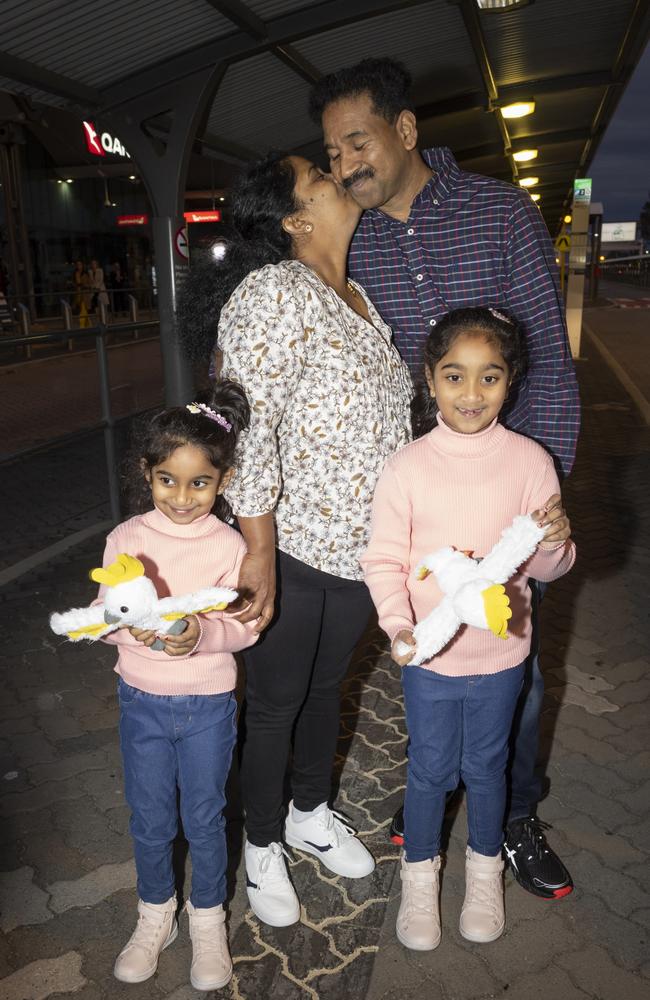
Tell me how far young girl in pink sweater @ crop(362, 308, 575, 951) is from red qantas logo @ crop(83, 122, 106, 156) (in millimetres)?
13369

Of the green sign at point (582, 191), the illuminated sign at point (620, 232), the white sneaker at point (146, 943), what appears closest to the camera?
the white sneaker at point (146, 943)

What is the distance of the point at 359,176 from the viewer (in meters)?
2.51

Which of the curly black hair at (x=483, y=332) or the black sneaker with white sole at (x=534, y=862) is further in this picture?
the black sneaker with white sole at (x=534, y=862)

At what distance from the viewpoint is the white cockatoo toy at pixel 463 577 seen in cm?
197

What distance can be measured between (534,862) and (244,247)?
2191 millimetres

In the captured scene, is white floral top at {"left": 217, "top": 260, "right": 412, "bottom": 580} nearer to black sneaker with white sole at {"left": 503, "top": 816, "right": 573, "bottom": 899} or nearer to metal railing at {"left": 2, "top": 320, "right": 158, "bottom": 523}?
black sneaker with white sole at {"left": 503, "top": 816, "right": 573, "bottom": 899}

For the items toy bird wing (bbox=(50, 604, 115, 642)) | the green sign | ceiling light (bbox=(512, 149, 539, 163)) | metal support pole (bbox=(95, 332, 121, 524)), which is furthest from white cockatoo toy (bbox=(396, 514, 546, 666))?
the green sign

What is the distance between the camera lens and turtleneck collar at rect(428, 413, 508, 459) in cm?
229

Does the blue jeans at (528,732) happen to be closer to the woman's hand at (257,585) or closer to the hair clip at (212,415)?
the woman's hand at (257,585)

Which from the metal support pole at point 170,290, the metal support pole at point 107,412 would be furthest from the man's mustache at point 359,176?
the metal support pole at point 170,290

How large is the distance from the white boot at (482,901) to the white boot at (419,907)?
97 mm

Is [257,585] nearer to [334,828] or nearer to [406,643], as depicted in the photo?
[406,643]

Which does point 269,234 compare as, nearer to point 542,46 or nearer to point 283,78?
point 283,78

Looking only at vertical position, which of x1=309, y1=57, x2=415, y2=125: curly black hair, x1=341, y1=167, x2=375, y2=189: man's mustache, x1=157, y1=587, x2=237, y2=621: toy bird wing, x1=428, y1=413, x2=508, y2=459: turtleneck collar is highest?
x1=309, y1=57, x2=415, y2=125: curly black hair
